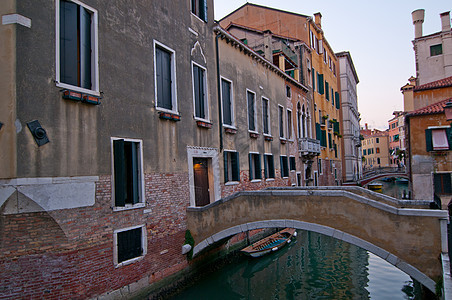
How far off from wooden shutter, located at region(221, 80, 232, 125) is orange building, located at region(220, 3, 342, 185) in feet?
34.3

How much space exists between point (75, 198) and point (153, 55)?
4.05m

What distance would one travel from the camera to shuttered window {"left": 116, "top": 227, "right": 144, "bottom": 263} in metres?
7.03

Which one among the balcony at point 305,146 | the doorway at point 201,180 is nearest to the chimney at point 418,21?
the balcony at point 305,146

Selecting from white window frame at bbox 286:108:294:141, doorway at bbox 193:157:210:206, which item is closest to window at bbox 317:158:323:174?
white window frame at bbox 286:108:294:141

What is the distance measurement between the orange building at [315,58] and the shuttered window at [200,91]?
12163 millimetres

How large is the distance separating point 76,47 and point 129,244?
4.23 m

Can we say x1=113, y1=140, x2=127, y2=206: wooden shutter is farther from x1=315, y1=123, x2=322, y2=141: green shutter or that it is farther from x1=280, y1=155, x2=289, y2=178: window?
x1=315, y1=123, x2=322, y2=141: green shutter

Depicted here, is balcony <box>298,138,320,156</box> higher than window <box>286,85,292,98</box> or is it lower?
lower

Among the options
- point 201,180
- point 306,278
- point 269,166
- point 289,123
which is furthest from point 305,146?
point 201,180

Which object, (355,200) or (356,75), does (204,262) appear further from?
(356,75)

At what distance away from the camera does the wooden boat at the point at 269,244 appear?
11.8m

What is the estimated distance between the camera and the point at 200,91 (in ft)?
34.1

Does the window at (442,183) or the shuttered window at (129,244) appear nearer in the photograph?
the shuttered window at (129,244)

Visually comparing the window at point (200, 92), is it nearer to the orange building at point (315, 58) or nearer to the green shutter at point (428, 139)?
the green shutter at point (428, 139)
